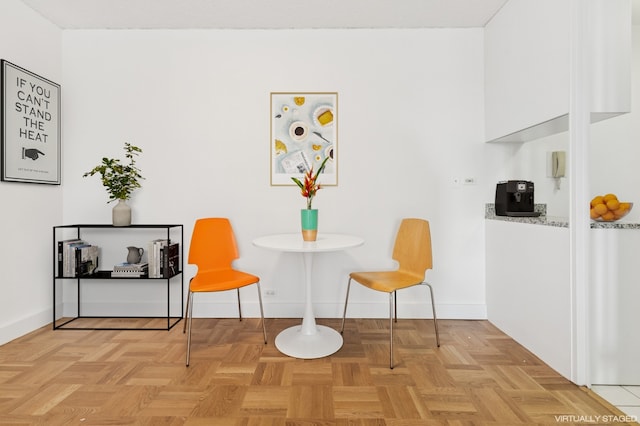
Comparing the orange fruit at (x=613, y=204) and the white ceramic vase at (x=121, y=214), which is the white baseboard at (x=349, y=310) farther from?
the orange fruit at (x=613, y=204)

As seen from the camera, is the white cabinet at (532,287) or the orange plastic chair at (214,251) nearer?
the white cabinet at (532,287)

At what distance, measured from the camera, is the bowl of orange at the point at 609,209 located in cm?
203

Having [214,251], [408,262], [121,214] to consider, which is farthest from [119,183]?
[408,262]

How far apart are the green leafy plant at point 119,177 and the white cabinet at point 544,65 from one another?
121 inches

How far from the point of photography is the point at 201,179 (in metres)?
3.11

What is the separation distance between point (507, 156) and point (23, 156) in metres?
4.00

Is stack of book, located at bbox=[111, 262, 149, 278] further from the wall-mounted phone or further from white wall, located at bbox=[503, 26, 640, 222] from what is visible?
the wall-mounted phone

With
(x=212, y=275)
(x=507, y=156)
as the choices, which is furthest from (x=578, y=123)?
(x=212, y=275)

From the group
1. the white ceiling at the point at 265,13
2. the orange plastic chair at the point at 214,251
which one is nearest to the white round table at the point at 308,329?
the orange plastic chair at the point at 214,251

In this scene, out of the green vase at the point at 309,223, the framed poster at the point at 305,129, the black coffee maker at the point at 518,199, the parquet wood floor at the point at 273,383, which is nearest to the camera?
the parquet wood floor at the point at 273,383

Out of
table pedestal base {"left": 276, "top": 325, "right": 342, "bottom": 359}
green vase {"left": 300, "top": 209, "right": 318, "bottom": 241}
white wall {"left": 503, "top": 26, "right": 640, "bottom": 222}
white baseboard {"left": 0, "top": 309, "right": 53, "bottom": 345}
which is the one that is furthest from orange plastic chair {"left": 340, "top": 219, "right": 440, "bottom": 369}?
white baseboard {"left": 0, "top": 309, "right": 53, "bottom": 345}

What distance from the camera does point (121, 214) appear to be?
2.88m

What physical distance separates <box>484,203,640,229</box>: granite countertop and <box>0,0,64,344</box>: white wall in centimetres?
383

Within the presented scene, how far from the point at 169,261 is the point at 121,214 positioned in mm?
567
